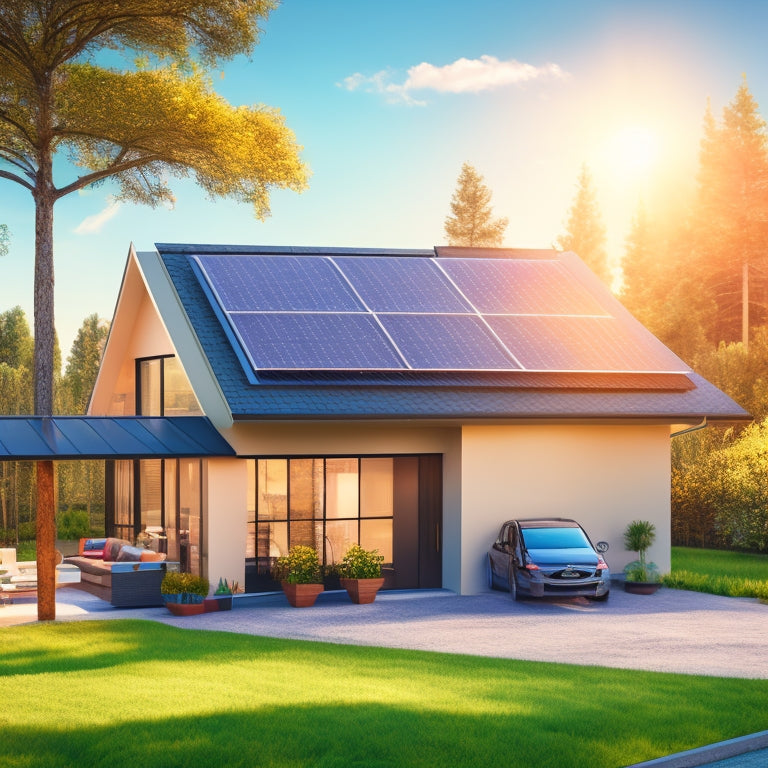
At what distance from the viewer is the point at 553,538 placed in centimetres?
2020

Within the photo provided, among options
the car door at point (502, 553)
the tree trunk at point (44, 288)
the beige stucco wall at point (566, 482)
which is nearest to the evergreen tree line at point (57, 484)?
the tree trunk at point (44, 288)

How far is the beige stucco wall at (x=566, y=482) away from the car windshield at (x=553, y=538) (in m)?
1.26

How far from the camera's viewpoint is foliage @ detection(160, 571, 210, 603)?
754 inches

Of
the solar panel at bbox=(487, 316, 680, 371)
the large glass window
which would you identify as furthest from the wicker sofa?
the solar panel at bbox=(487, 316, 680, 371)

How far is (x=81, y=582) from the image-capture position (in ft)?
75.8

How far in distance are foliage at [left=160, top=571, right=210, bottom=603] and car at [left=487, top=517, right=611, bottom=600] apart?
5.24 m

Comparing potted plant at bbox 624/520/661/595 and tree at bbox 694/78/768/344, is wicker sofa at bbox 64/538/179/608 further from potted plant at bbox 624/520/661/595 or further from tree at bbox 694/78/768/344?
tree at bbox 694/78/768/344

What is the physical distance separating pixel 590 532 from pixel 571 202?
59.3 m

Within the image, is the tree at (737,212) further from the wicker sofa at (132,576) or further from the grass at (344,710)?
the grass at (344,710)

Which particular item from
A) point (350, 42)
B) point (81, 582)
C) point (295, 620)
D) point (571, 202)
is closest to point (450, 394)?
point (295, 620)

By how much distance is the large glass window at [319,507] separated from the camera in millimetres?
20672

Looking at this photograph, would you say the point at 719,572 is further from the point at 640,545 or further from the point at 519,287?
the point at 519,287

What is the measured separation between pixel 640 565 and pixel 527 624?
4688 millimetres

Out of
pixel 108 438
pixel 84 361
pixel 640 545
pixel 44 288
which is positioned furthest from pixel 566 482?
pixel 84 361
